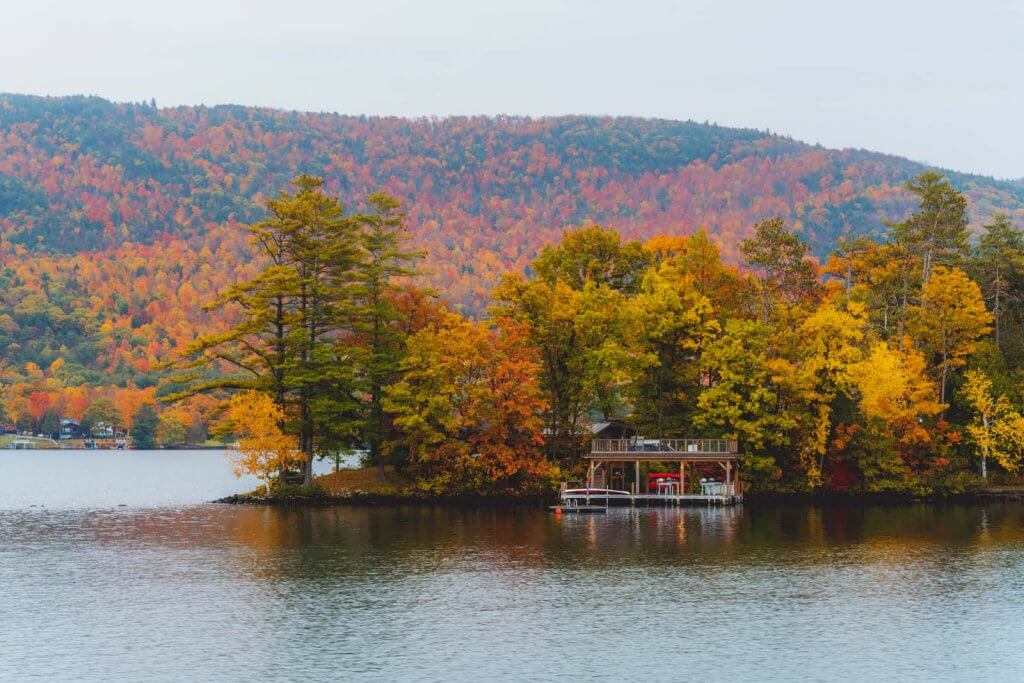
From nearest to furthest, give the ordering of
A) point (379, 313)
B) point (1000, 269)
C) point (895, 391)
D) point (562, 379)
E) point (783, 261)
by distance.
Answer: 1. point (379, 313)
2. point (895, 391)
3. point (562, 379)
4. point (1000, 269)
5. point (783, 261)

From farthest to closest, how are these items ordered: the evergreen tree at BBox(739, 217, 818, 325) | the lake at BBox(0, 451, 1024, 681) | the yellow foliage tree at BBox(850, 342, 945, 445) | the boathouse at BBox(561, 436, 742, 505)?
the evergreen tree at BBox(739, 217, 818, 325) < the yellow foliage tree at BBox(850, 342, 945, 445) < the boathouse at BBox(561, 436, 742, 505) < the lake at BBox(0, 451, 1024, 681)

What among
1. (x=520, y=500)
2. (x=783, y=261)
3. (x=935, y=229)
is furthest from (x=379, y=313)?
(x=935, y=229)

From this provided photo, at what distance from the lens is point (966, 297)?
101625 millimetres

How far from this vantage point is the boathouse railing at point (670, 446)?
91.3 m

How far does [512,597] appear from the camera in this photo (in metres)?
50.7

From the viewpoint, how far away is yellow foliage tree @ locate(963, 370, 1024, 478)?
322 feet

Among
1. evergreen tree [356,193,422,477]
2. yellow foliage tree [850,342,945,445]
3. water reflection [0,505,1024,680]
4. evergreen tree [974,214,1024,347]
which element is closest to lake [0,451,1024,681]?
water reflection [0,505,1024,680]

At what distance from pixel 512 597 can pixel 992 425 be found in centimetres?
6528

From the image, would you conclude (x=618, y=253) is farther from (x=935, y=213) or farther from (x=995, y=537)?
(x=995, y=537)

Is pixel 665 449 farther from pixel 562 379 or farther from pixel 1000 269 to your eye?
pixel 1000 269

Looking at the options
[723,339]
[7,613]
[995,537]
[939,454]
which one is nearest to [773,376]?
[723,339]

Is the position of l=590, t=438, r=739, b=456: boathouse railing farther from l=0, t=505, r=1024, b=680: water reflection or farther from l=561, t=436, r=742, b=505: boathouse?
l=0, t=505, r=1024, b=680: water reflection

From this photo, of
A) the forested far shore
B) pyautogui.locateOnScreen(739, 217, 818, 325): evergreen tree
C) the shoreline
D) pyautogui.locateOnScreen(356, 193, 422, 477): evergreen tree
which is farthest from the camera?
pyautogui.locateOnScreen(739, 217, 818, 325): evergreen tree

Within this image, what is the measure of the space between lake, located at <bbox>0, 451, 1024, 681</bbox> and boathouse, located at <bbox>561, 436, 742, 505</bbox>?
8510 mm
